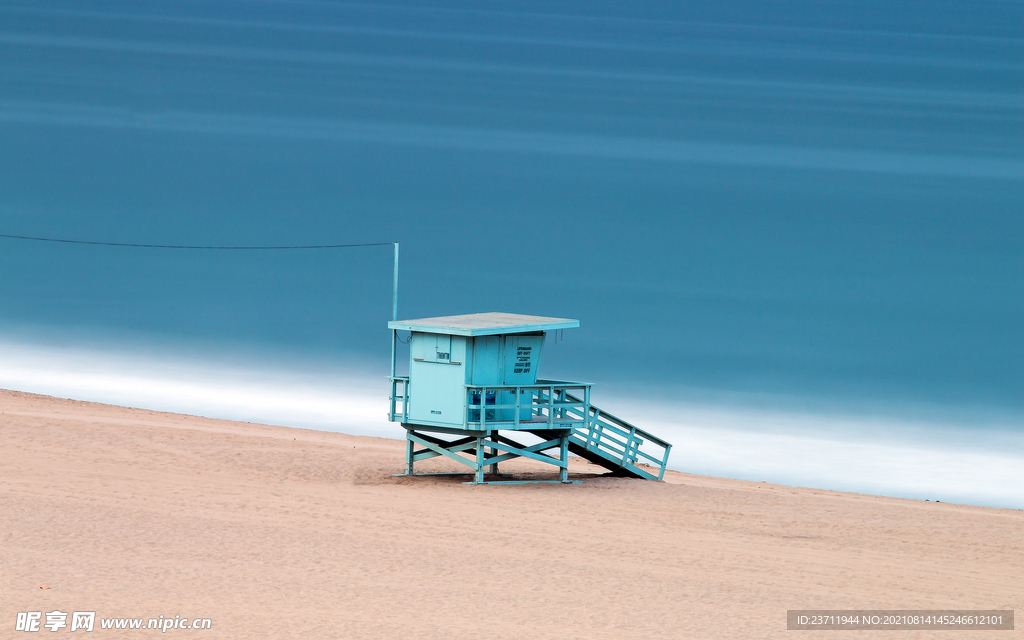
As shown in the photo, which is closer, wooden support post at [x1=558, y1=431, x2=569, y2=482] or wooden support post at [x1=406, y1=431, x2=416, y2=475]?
wooden support post at [x1=558, y1=431, x2=569, y2=482]

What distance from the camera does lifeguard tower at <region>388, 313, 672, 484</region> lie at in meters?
21.2

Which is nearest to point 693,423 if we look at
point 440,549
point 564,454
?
point 564,454

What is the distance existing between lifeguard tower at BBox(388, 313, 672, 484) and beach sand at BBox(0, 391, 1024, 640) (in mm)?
824

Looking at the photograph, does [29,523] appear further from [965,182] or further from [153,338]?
[965,182]

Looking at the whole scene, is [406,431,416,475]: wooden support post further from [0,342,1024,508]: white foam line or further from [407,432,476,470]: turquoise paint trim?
[0,342,1024,508]: white foam line

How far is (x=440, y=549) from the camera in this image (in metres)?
16.7

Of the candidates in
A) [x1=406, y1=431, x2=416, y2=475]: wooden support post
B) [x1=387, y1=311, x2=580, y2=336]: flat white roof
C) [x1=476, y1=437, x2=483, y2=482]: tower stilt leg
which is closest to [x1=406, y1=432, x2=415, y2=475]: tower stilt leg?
[x1=406, y1=431, x2=416, y2=475]: wooden support post

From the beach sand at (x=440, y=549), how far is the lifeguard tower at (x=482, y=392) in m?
0.82

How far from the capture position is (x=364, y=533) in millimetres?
17391

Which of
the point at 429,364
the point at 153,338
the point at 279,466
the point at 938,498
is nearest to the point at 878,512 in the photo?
the point at 938,498

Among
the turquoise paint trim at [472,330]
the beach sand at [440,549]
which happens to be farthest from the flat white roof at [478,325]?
the beach sand at [440,549]

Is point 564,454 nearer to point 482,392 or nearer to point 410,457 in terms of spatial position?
point 482,392

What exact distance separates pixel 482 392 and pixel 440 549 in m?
4.70

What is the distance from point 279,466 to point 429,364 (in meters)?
3.84
